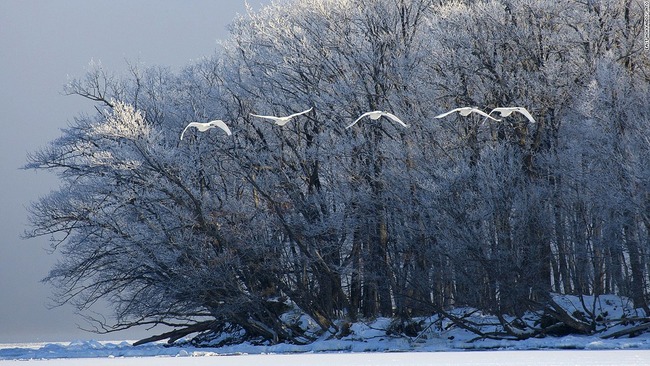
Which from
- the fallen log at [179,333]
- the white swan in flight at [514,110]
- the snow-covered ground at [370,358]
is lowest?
the snow-covered ground at [370,358]

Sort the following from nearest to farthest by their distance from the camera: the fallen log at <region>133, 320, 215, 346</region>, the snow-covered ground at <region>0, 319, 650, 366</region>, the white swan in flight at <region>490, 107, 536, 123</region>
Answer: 1. the white swan in flight at <region>490, 107, 536, 123</region>
2. the snow-covered ground at <region>0, 319, 650, 366</region>
3. the fallen log at <region>133, 320, 215, 346</region>

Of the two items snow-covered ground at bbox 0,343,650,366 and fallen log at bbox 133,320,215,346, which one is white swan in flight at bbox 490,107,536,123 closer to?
snow-covered ground at bbox 0,343,650,366

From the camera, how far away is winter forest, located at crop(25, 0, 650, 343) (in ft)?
83.6

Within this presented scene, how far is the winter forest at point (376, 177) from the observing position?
25.5m

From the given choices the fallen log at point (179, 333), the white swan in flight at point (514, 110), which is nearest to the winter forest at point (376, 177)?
the fallen log at point (179, 333)

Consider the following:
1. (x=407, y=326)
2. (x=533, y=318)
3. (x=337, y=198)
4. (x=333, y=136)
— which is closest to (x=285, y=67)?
(x=333, y=136)

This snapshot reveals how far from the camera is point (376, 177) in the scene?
28938 mm

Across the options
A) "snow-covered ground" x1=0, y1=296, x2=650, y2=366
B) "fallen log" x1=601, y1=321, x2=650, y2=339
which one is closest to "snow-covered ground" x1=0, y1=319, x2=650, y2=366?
"snow-covered ground" x1=0, y1=296, x2=650, y2=366

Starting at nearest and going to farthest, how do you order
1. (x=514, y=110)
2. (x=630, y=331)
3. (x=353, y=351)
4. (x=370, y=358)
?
1. (x=514, y=110)
2. (x=370, y=358)
3. (x=630, y=331)
4. (x=353, y=351)

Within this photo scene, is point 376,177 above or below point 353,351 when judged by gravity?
above

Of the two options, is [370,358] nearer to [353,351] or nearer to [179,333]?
[353,351]

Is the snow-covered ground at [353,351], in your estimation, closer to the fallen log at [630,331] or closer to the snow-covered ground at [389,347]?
the snow-covered ground at [389,347]

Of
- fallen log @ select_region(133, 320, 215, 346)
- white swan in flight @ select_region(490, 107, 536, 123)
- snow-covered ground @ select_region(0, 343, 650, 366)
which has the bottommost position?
snow-covered ground @ select_region(0, 343, 650, 366)

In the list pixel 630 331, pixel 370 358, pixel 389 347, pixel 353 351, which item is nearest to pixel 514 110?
pixel 370 358
